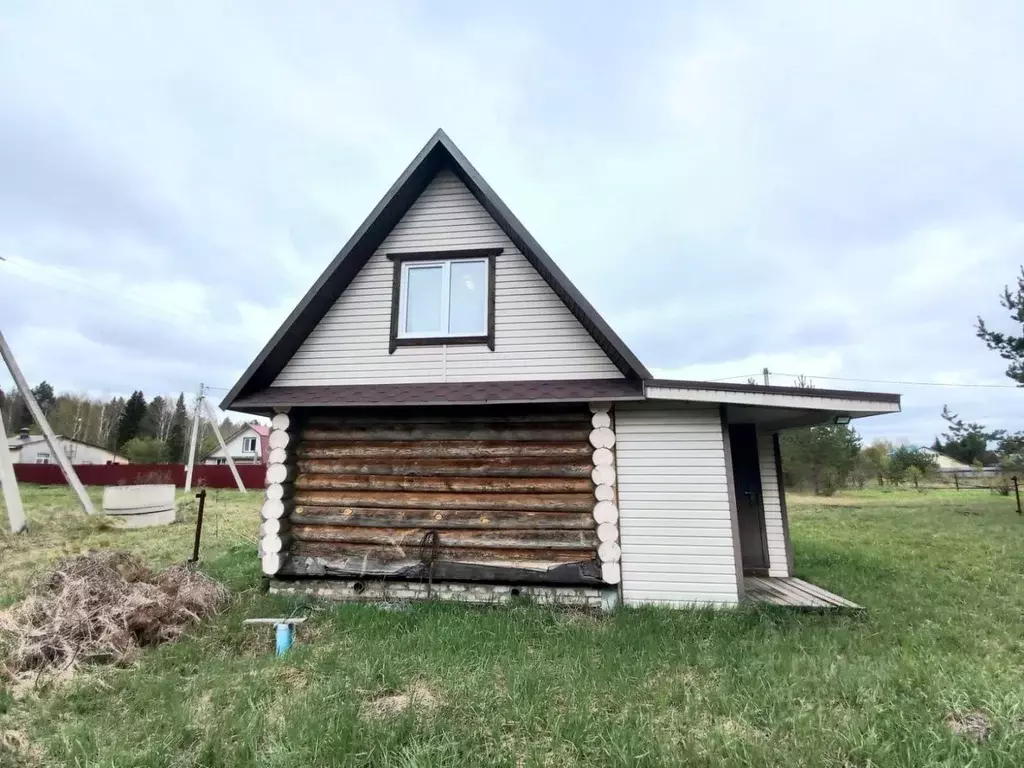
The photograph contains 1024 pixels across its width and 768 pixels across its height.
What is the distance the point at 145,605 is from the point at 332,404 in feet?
10.2

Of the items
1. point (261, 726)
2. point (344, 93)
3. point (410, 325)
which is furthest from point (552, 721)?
point (344, 93)

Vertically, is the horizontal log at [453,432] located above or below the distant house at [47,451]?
below

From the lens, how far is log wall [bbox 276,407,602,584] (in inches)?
262

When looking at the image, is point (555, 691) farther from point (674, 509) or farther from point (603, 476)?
point (674, 509)

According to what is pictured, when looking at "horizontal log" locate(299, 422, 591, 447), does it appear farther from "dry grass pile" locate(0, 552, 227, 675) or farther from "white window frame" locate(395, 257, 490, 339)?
"dry grass pile" locate(0, 552, 227, 675)

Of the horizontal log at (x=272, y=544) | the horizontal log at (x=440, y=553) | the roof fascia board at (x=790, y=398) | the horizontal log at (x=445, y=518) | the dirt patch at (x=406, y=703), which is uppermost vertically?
the roof fascia board at (x=790, y=398)

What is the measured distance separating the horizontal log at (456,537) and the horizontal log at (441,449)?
104 cm

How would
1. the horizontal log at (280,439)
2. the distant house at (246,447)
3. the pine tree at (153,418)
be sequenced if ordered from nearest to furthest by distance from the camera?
1. the horizontal log at (280,439)
2. the distant house at (246,447)
3. the pine tree at (153,418)

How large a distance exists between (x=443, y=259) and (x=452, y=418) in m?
2.55

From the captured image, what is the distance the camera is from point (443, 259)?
7.63 metres

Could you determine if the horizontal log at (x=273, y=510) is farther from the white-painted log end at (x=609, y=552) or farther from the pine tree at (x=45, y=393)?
the pine tree at (x=45, y=393)

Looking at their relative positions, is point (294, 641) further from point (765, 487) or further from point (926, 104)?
point (926, 104)

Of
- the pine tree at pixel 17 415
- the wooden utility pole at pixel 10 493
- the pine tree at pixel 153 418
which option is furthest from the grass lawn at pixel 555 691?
the pine tree at pixel 17 415

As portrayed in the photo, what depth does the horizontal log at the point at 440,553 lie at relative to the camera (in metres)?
6.62
